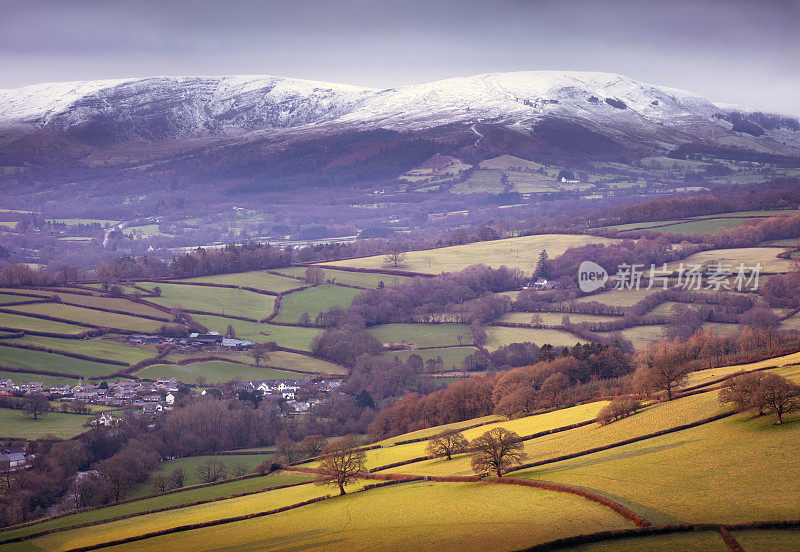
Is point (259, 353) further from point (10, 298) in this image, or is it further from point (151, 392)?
point (10, 298)

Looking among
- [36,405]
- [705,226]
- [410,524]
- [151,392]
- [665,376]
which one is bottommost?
[151,392]

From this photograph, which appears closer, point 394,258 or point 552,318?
point 552,318

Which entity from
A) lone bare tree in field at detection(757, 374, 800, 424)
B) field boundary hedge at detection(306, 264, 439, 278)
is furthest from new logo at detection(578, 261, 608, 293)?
lone bare tree in field at detection(757, 374, 800, 424)

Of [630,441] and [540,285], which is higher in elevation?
[630,441]

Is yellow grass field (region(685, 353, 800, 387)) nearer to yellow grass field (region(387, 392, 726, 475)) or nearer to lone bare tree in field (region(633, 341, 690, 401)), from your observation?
lone bare tree in field (region(633, 341, 690, 401))

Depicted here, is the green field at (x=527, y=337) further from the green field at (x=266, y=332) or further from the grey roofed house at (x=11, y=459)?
the grey roofed house at (x=11, y=459)

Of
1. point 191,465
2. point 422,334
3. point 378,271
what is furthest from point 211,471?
point 378,271

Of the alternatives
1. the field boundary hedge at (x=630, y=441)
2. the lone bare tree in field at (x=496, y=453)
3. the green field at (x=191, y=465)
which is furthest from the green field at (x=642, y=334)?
the lone bare tree in field at (x=496, y=453)
